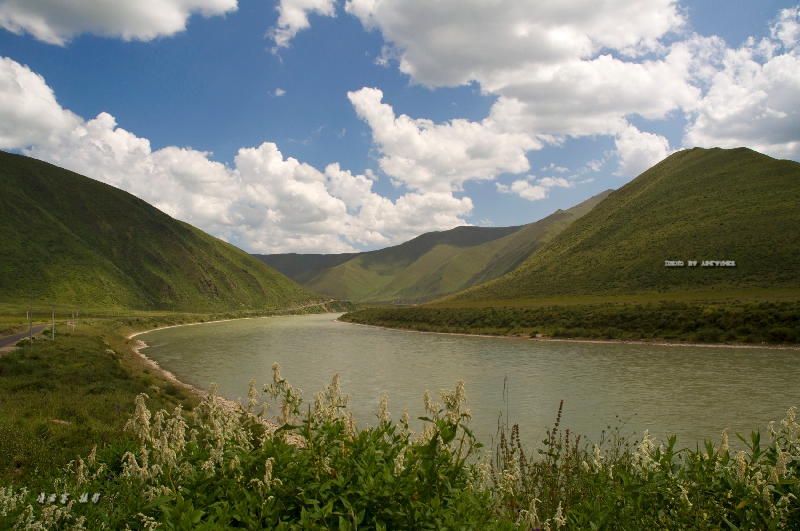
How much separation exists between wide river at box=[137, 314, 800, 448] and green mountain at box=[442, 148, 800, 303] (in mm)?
36545

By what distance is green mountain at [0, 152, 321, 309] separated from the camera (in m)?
110

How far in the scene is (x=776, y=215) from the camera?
265 feet

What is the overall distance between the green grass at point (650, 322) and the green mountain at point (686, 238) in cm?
1848

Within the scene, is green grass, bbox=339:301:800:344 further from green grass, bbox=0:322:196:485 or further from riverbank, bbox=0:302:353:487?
green grass, bbox=0:322:196:485

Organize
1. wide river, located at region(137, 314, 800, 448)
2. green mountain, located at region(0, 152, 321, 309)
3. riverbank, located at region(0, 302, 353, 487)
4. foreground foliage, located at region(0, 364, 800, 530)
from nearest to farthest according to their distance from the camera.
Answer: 1. foreground foliage, located at region(0, 364, 800, 530)
2. riverbank, located at region(0, 302, 353, 487)
3. wide river, located at region(137, 314, 800, 448)
4. green mountain, located at region(0, 152, 321, 309)

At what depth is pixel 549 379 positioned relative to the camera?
2881 centimetres

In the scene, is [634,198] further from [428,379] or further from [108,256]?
[108,256]

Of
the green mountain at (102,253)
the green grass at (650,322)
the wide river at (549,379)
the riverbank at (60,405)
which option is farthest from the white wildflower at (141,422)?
the green mountain at (102,253)

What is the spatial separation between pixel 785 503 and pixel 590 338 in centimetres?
5200

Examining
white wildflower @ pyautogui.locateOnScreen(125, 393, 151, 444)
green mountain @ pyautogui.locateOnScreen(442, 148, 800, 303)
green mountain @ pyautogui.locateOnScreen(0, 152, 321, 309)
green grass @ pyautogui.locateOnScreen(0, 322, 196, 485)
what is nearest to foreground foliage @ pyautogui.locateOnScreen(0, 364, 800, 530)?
white wildflower @ pyautogui.locateOnScreen(125, 393, 151, 444)

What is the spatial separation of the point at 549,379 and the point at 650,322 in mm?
29300

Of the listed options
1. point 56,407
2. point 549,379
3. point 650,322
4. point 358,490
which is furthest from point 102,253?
point 358,490

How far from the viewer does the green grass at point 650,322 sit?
4375 centimetres

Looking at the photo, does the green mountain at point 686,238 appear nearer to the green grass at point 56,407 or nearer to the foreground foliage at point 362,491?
the green grass at point 56,407
